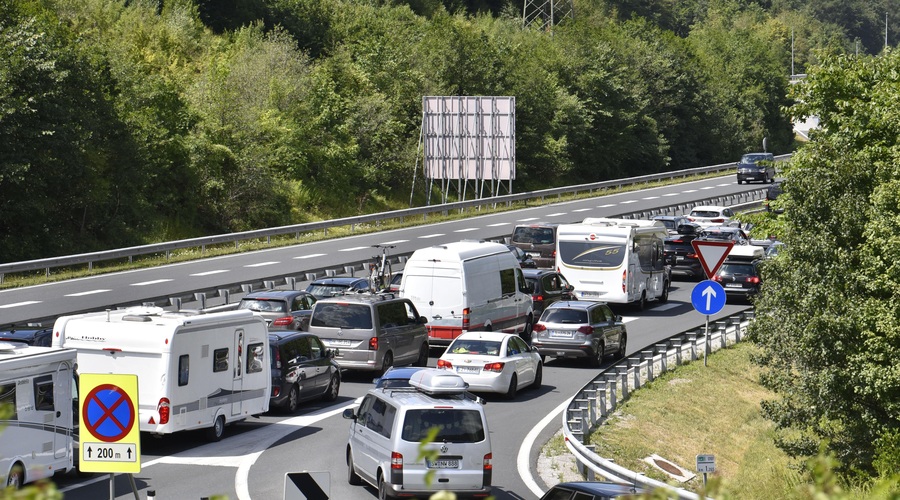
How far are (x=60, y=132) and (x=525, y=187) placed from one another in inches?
1754

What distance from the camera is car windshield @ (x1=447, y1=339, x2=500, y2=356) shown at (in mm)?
24500

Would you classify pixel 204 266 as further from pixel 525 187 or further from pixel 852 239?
pixel 525 187

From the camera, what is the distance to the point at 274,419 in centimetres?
2273

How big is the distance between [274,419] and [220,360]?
115 inches

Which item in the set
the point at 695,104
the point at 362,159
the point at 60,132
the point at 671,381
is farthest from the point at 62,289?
the point at 695,104

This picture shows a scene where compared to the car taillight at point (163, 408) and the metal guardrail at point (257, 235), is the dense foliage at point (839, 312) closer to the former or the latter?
the car taillight at point (163, 408)

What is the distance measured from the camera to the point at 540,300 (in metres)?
34.3

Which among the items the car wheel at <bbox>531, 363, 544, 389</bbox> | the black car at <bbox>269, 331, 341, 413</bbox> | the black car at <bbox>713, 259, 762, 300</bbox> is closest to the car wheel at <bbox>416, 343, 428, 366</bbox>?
the car wheel at <bbox>531, 363, 544, 389</bbox>

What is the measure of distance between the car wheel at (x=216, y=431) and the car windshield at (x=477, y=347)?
5.93 m

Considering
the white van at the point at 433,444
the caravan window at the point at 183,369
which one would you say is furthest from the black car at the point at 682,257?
the white van at the point at 433,444

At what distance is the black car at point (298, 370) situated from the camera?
22.8 metres

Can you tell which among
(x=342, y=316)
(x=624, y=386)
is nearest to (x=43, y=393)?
(x=342, y=316)

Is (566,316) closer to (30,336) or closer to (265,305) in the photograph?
(265,305)

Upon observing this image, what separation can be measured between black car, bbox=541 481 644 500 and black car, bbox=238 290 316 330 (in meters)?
16.1
